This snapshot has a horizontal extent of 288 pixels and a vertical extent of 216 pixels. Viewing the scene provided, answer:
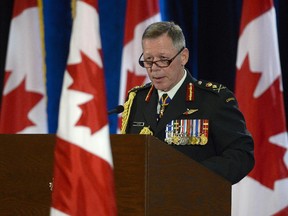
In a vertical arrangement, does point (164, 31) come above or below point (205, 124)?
above

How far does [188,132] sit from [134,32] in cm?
186

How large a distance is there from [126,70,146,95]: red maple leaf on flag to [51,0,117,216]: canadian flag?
2.25 meters

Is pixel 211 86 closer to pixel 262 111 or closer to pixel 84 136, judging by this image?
pixel 84 136

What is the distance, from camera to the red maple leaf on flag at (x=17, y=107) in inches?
186

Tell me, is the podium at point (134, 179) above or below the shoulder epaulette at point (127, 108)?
below

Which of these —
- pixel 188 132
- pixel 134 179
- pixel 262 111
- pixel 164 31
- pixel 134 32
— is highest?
pixel 134 32

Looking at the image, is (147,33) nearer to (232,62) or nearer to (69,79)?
(69,79)

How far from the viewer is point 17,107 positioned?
15.6 feet

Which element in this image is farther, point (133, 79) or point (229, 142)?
point (133, 79)

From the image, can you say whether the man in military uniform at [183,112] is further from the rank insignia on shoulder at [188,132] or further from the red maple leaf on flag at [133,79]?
the red maple leaf on flag at [133,79]

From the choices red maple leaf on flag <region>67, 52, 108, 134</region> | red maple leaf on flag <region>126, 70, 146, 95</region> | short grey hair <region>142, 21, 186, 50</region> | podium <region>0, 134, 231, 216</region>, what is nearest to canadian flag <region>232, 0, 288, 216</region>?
red maple leaf on flag <region>126, 70, 146, 95</region>

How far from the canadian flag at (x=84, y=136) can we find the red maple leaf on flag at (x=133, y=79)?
88.7 inches

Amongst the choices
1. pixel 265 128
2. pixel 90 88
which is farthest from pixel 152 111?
pixel 265 128

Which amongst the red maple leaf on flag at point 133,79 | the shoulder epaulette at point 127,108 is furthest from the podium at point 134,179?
the red maple leaf on flag at point 133,79
